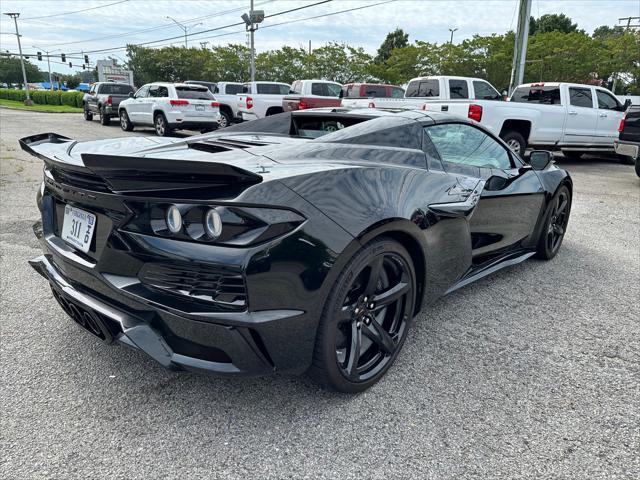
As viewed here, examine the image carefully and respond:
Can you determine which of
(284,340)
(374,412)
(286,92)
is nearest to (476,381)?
(374,412)

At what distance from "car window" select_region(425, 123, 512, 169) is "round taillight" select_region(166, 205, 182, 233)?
5.85 ft

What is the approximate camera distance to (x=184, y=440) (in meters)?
2.06

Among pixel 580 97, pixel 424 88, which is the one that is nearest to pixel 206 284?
pixel 424 88

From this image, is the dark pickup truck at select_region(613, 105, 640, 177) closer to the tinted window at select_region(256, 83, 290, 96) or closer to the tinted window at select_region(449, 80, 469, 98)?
the tinted window at select_region(449, 80, 469, 98)

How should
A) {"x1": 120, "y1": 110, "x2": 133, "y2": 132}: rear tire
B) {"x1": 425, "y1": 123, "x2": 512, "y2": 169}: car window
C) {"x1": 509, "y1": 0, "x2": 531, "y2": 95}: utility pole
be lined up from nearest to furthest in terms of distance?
{"x1": 425, "y1": 123, "x2": 512, "y2": 169}: car window
{"x1": 509, "y1": 0, "x2": 531, "y2": 95}: utility pole
{"x1": 120, "y1": 110, "x2": 133, "y2": 132}: rear tire

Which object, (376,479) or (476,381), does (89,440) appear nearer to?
(376,479)

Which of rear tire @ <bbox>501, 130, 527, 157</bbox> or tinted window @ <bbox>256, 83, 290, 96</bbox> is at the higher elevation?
tinted window @ <bbox>256, 83, 290, 96</bbox>

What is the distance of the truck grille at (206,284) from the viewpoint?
5.98 ft

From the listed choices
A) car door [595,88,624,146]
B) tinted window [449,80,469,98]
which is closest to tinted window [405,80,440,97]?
tinted window [449,80,469,98]

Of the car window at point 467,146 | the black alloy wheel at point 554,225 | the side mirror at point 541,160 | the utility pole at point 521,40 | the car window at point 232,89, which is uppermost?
the utility pole at point 521,40

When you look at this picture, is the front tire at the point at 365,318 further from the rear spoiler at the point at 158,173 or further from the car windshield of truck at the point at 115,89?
the car windshield of truck at the point at 115,89

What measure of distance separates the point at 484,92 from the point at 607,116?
3.09m

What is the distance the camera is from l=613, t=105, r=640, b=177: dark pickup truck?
9.02 m

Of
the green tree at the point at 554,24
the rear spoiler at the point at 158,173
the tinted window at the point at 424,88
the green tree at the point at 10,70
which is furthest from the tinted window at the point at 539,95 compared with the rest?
the green tree at the point at 10,70
